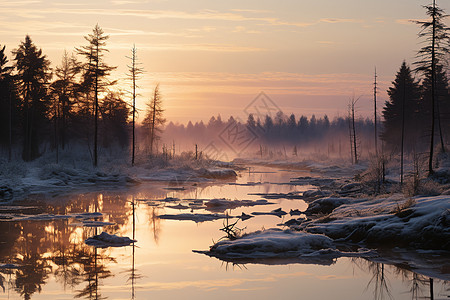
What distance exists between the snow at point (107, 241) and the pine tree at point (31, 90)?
40167 mm

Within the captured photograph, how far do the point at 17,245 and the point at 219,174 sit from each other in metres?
38.2

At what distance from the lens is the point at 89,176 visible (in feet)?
144

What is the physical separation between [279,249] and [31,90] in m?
48.5

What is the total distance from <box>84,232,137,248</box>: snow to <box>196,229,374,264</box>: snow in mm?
2947

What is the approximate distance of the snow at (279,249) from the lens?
15375mm

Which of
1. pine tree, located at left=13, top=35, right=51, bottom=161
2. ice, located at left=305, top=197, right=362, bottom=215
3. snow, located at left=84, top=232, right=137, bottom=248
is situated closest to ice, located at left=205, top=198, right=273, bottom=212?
ice, located at left=305, top=197, right=362, bottom=215


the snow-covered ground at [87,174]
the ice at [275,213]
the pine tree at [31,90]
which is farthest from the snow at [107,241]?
the pine tree at [31,90]

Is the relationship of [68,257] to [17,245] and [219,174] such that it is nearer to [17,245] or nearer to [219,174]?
[17,245]

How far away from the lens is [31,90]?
189 feet

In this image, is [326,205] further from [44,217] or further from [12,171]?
[12,171]

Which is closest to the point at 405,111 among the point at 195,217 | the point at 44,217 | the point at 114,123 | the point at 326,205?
the point at 114,123

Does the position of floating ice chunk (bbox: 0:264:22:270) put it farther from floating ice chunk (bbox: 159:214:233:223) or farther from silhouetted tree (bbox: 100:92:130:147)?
silhouetted tree (bbox: 100:92:130:147)

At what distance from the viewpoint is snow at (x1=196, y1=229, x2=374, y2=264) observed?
50.4 ft

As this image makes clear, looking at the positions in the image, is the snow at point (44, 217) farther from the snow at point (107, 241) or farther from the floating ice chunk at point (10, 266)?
the floating ice chunk at point (10, 266)
